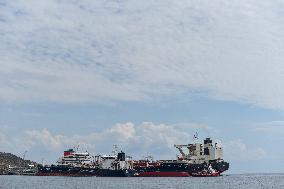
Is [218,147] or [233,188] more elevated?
[218,147]

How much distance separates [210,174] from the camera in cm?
16788

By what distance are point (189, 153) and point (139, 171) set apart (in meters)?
19.4

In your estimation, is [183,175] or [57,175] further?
[57,175]

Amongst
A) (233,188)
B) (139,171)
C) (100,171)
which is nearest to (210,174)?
(139,171)

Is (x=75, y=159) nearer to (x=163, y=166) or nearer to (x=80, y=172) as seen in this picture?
(x=80, y=172)

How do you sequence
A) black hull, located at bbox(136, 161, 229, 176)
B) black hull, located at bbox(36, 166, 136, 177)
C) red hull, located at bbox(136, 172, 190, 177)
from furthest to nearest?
black hull, located at bbox(36, 166, 136, 177) → black hull, located at bbox(136, 161, 229, 176) → red hull, located at bbox(136, 172, 190, 177)

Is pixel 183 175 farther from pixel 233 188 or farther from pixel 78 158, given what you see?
pixel 233 188

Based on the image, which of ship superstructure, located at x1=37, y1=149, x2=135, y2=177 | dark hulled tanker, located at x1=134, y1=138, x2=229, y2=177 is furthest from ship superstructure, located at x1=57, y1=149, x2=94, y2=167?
dark hulled tanker, located at x1=134, y1=138, x2=229, y2=177

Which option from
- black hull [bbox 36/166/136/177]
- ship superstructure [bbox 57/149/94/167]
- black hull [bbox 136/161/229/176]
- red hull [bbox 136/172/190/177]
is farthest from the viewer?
ship superstructure [bbox 57/149/94/167]

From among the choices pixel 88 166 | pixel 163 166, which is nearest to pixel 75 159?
pixel 88 166

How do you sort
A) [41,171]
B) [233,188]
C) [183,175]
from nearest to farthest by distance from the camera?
[233,188]
[183,175]
[41,171]

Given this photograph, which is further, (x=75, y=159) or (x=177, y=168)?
(x=75, y=159)

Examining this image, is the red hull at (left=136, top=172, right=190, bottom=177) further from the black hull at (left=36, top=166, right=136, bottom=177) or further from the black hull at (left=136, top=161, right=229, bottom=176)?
the black hull at (left=36, top=166, right=136, bottom=177)

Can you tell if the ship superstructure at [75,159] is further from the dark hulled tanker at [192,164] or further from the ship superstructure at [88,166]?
the dark hulled tanker at [192,164]
